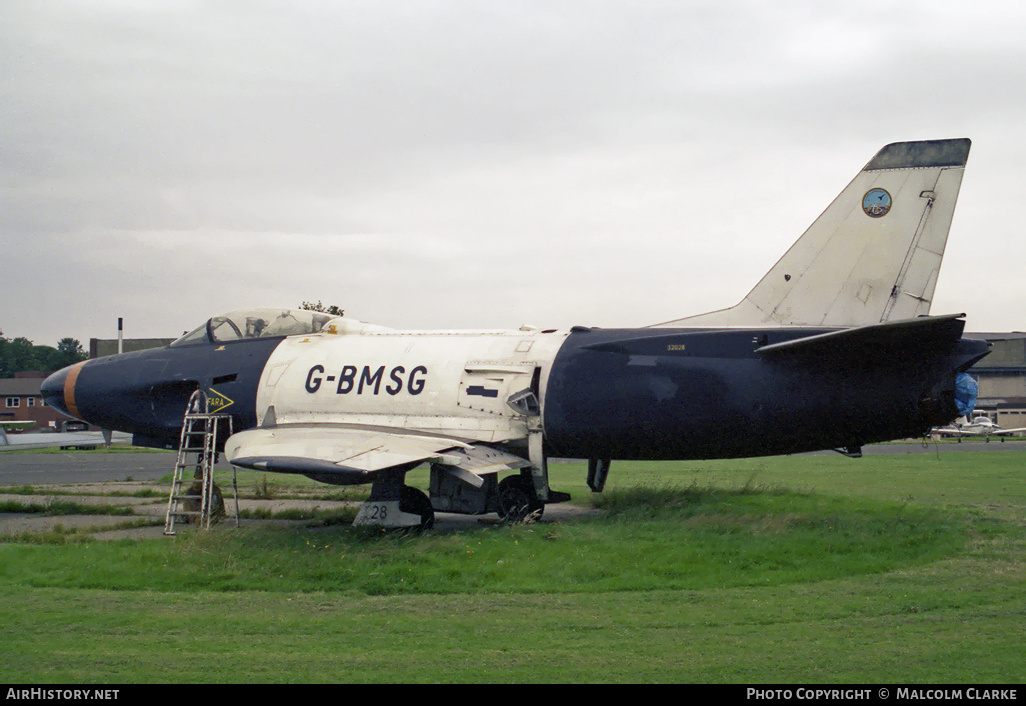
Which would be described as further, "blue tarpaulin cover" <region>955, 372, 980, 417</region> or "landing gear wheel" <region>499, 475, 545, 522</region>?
"landing gear wheel" <region>499, 475, 545, 522</region>

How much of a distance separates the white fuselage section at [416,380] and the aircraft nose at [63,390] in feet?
13.9

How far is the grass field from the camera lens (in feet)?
19.3

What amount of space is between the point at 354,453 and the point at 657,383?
4.33 metres

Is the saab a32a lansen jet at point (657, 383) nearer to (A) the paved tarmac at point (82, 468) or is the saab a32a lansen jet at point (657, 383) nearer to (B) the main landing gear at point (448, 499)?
(B) the main landing gear at point (448, 499)

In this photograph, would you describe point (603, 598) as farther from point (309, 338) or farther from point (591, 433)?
point (309, 338)

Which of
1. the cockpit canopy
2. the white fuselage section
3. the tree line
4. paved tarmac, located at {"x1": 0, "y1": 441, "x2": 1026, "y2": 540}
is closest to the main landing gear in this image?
paved tarmac, located at {"x1": 0, "y1": 441, "x2": 1026, "y2": 540}

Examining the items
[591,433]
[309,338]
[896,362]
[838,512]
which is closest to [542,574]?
[591,433]

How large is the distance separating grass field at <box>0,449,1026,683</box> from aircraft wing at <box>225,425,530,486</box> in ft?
3.07

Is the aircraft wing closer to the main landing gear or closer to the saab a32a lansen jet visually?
the saab a32a lansen jet

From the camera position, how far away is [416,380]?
13.9 m

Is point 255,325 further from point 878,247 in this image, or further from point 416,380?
point 878,247

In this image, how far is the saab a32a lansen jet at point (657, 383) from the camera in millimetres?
11477

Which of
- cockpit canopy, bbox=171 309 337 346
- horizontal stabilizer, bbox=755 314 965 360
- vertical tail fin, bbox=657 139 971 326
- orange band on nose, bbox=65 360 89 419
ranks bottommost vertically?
orange band on nose, bbox=65 360 89 419

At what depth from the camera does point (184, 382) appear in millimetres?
15477
